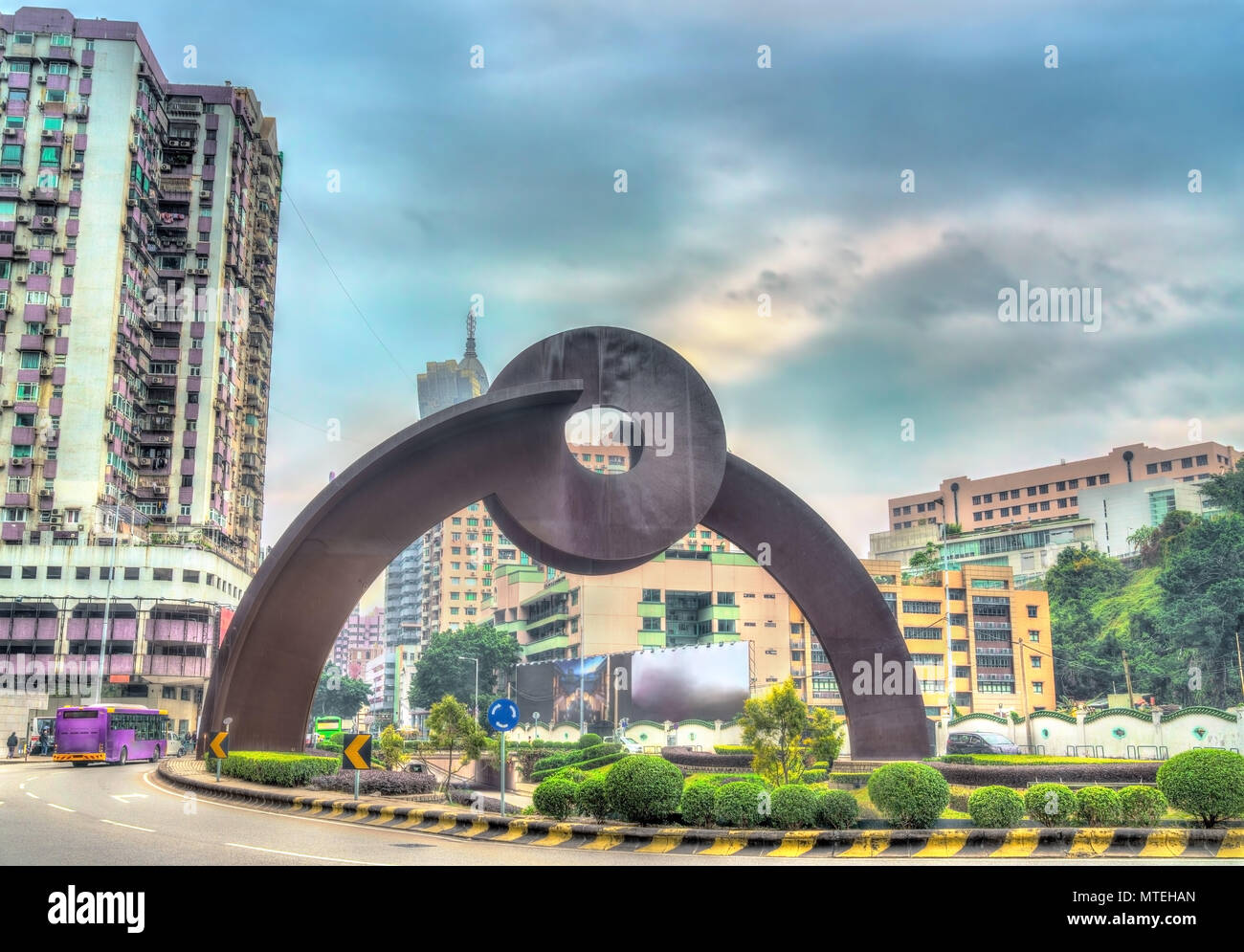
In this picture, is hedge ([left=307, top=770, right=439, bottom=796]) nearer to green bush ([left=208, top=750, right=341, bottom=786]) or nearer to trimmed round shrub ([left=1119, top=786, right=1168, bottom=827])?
green bush ([left=208, top=750, right=341, bottom=786])

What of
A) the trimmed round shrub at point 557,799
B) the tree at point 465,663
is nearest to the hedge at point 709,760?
the trimmed round shrub at point 557,799

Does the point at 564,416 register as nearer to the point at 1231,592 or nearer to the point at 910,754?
the point at 910,754

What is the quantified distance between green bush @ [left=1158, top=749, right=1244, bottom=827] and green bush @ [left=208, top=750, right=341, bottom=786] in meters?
15.5

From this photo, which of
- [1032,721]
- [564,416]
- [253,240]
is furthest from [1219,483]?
[253,240]

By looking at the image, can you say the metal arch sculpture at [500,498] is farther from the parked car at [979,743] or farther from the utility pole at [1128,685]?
the utility pole at [1128,685]

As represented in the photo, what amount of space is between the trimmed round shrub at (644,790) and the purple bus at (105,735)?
106 feet

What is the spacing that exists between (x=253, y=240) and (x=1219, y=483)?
71.6 metres

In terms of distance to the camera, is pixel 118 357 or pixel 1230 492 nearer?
pixel 118 357

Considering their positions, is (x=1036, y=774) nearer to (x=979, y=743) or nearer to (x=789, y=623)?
(x=979, y=743)

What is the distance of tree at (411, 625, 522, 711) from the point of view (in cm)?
8762

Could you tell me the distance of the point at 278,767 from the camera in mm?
20938

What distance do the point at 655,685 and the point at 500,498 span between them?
39.4m

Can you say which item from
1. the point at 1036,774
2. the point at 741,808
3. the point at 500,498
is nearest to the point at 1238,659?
the point at 1036,774
